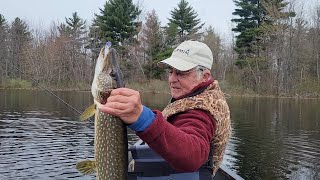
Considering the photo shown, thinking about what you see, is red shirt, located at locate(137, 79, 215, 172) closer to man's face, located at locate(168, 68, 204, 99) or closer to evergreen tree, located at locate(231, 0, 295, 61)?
man's face, located at locate(168, 68, 204, 99)

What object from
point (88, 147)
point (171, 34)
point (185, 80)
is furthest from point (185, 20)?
point (185, 80)

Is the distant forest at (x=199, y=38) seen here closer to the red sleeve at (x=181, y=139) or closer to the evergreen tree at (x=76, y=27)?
the evergreen tree at (x=76, y=27)

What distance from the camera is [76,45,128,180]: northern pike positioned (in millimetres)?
2332

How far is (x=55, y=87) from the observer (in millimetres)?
56625

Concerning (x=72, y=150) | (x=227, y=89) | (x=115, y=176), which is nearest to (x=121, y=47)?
(x=227, y=89)

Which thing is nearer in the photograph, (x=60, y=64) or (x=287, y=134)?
(x=287, y=134)

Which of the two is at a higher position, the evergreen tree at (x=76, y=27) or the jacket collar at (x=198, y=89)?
the evergreen tree at (x=76, y=27)

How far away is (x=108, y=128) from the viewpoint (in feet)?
7.87

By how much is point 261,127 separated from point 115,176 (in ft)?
72.6

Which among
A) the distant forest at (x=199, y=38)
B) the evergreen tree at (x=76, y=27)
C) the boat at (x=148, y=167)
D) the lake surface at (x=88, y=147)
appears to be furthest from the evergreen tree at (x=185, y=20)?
the boat at (x=148, y=167)

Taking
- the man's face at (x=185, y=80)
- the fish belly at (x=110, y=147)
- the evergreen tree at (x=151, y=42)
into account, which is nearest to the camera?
the fish belly at (x=110, y=147)

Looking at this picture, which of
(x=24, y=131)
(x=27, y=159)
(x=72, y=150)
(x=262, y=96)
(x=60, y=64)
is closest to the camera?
(x=27, y=159)

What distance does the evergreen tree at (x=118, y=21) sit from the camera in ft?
183

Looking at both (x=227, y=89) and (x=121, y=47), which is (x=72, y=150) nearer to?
(x=227, y=89)
